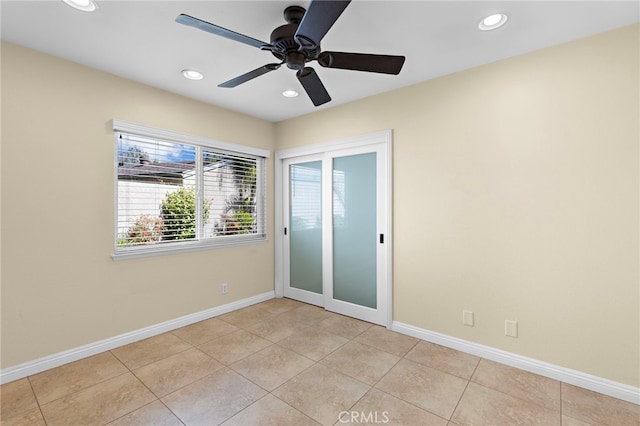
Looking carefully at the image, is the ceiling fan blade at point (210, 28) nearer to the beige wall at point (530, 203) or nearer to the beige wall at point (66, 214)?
the beige wall at point (66, 214)

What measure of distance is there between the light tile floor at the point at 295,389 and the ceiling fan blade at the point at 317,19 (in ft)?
7.32

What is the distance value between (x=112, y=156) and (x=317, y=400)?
276 centimetres

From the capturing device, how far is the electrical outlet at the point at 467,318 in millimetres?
2719

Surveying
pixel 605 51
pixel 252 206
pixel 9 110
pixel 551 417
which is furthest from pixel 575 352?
pixel 9 110

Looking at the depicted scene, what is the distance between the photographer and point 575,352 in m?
2.26

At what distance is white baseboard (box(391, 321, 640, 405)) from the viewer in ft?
6.84

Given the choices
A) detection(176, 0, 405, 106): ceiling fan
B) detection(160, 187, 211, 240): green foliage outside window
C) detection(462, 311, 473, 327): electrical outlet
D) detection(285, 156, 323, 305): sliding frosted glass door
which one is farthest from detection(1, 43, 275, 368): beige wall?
detection(462, 311, 473, 327): electrical outlet

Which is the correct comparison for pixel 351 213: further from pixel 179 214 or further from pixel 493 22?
pixel 493 22

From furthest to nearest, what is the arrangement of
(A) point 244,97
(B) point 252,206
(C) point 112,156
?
(B) point 252,206 < (A) point 244,97 < (C) point 112,156

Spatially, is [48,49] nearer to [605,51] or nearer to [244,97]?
[244,97]

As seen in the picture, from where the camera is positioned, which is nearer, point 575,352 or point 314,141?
point 575,352

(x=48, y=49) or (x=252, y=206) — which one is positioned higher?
(x=48, y=49)

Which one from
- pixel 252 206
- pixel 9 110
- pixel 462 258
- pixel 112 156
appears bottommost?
pixel 462 258
